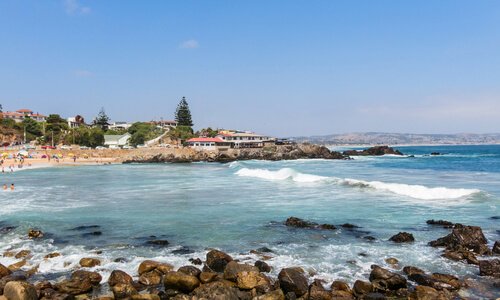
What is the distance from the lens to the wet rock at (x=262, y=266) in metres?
12.4

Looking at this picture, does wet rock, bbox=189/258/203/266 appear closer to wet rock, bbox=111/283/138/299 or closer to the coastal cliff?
wet rock, bbox=111/283/138/299

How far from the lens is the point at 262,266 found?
12.5 meters

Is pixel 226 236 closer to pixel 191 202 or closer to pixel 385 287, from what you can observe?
pixel 385 287

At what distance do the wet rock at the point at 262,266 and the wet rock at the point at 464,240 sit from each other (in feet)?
24.6

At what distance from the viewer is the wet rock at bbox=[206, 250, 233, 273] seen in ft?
41.4

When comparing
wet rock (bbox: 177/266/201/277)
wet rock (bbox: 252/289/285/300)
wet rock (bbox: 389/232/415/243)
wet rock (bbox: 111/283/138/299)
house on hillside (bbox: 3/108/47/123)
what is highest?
house on hillside (bbox: 3/108/47/123)

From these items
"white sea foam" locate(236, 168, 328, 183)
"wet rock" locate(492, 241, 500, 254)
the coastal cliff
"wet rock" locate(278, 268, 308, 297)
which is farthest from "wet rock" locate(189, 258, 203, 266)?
the coastal cliff

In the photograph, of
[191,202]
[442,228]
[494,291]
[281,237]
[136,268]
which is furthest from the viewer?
[191,202]

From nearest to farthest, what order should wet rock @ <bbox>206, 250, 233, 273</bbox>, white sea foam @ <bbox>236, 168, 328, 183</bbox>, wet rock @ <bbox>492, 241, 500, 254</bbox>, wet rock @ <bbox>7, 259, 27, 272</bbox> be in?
wet rock @ <bbox>206, 250, 233, 273</bbox> → wet rock @ <bbox>7, 259, 27, 272</bbox> → wet rock @ <bbox>492, 241, 500, 254</bbox> → white sea foam @ <bbox>236, 168, 328, 183</bbox>

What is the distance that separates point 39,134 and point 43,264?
363 feet

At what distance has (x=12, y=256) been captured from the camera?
14477 millimetres

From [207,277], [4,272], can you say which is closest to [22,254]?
[4,272]

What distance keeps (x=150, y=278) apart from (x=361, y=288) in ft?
20.7

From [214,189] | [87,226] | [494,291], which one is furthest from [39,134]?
[494,291]
